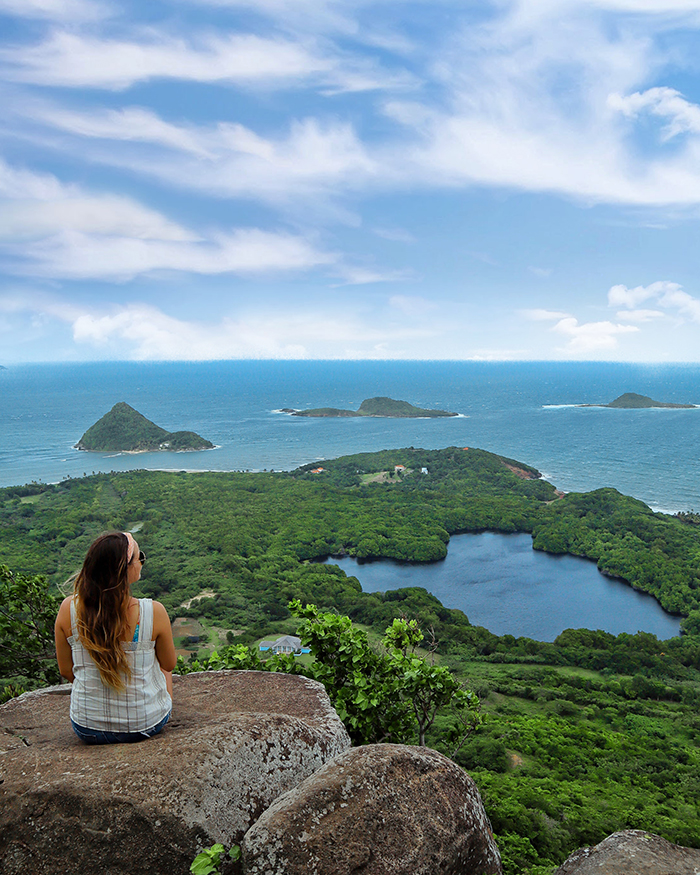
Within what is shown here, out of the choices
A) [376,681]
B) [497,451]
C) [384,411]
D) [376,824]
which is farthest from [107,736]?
[384,411]

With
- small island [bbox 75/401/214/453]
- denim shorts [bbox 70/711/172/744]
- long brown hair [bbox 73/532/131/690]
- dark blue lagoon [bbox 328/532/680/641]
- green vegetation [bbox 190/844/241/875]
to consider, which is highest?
long brown hair [bbox 73/532/131/690]

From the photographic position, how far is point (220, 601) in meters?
50.1

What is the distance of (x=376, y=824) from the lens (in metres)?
3.95

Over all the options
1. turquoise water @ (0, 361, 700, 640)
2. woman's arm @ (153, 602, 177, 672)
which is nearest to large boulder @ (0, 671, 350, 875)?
woman's arm @ (153, 602, 177, 672)

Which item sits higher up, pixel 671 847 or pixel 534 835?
pixel 671 847

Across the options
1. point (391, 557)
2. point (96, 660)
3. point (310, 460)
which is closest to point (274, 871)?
point (96, 660)

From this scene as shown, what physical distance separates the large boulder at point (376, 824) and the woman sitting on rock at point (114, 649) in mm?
1312

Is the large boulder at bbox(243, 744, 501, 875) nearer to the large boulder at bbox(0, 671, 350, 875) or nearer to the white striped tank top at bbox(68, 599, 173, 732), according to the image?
the large boulder at bbox(0, 671, 350, 875)

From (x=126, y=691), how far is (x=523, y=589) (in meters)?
59.8

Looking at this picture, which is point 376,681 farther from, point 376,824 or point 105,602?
point 105,602

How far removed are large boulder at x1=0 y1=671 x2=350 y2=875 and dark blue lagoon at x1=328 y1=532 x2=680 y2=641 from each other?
50.0 meters

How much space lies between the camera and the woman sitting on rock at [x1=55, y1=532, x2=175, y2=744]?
13.2 feet

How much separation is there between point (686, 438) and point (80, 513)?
431 feet

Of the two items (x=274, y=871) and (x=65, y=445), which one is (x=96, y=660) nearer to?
(x=274, y=871)
